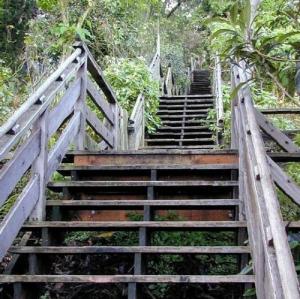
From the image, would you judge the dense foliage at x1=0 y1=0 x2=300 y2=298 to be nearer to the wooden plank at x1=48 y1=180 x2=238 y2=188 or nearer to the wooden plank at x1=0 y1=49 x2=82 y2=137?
the wooden plank at x1=48 y1=180 x2=238 y2=188

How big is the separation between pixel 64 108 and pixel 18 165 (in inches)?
47.4

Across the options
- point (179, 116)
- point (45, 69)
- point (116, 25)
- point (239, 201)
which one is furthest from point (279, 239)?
point (116, 25)

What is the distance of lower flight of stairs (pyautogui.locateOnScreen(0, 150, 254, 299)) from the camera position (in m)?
2.94

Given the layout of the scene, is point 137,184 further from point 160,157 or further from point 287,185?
point 287,185

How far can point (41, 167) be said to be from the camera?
138 inches

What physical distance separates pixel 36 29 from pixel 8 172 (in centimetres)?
751

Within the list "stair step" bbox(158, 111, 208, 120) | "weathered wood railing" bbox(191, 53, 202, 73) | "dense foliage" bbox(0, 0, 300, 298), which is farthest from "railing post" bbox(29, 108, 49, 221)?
"weathered wood railing" bbox(191, 53, 202, 73)

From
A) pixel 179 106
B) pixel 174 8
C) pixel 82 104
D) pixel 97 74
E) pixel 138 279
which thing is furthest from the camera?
pixel 174 8

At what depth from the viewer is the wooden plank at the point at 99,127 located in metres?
5.00

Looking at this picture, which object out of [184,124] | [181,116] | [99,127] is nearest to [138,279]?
[99,127]

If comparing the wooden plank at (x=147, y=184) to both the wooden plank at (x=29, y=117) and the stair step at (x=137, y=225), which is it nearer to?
the stair step at (x=137, y=225)

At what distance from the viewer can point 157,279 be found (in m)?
2.71

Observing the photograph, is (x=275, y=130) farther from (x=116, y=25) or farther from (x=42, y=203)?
(x=116, y=25)

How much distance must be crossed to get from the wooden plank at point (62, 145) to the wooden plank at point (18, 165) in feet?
1.22
